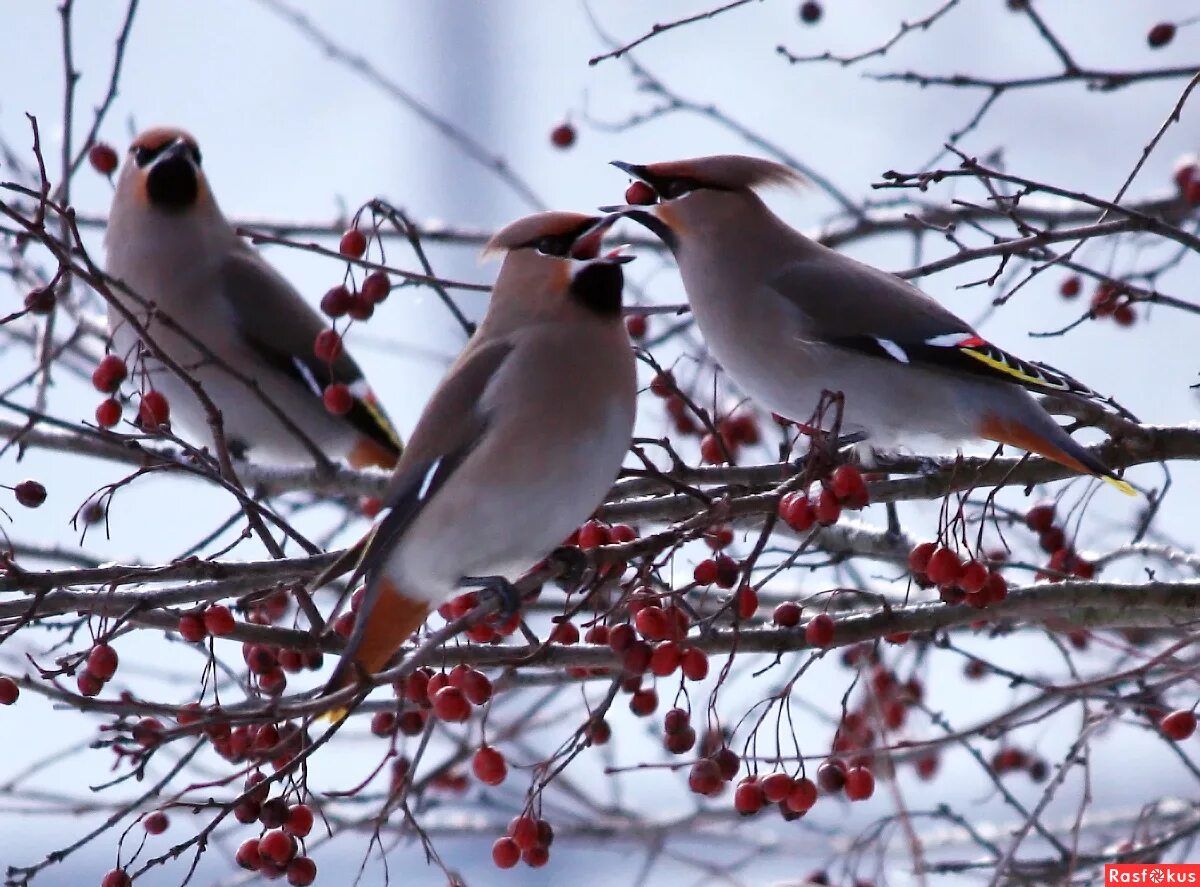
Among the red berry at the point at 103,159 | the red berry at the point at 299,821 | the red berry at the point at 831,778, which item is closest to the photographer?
the red berry at the point at 299,821

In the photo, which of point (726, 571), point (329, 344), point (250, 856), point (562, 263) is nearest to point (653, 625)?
point (726, 571)

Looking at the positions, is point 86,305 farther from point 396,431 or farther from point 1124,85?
point 1124,85

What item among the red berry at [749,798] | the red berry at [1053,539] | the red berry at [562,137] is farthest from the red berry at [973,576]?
the red berry at [562,137]

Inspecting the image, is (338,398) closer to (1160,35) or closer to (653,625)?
(653,625)

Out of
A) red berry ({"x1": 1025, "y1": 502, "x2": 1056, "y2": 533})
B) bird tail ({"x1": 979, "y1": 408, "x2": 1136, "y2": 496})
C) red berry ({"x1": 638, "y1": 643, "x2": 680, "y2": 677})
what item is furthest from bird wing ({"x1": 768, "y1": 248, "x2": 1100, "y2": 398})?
red berry ({"x1": 638, "y1": 643, "x2": 680, "y2": 677})

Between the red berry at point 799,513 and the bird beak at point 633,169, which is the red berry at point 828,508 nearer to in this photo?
the red berry at point 799,513

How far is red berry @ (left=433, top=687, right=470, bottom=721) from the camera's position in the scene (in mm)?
2260

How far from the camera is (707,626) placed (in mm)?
2387

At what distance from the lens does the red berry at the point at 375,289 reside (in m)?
3.18

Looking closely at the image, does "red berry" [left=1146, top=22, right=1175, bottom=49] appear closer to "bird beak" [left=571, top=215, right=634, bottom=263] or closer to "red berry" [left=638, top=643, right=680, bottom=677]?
"bird beak" [left=571, top=215, right=634, bottom=263]

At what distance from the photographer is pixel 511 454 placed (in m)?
2.66

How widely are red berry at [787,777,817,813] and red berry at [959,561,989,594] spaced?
0.41 m

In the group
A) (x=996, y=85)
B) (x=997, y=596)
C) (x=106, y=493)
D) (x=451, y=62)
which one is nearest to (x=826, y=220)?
(x=996, y=85)

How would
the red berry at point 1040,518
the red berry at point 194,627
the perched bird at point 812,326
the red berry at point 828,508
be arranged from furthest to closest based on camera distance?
the red berry at point 1040,518 → the perched bird at point 812,326 → the red berry at point 194,627 → the red berry at point 828,508
